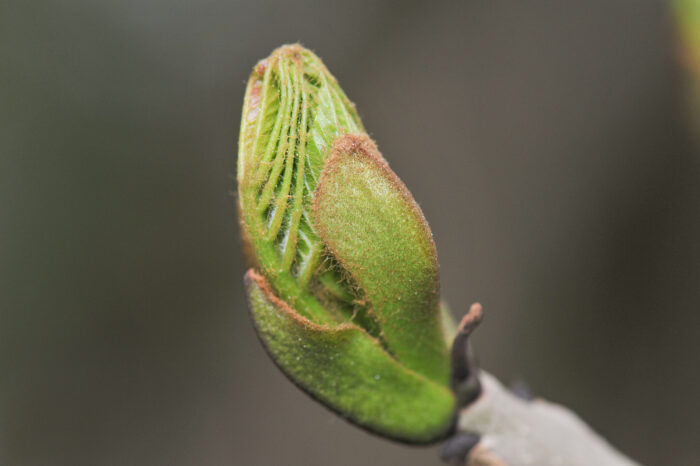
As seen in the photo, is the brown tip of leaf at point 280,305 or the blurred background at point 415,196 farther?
the blurred background at point 415,196

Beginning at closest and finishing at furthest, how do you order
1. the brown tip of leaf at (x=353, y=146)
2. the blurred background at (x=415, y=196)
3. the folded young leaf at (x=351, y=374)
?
the brown tip of leaf at (x=353, y=146)
the folded young leaf at (x=351, y=374)
the blurred background at (x=415, y=196)

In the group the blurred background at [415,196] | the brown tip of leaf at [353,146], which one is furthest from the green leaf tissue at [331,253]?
the blurred background at [415,196]

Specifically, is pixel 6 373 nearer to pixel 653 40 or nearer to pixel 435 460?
pixel 435 460

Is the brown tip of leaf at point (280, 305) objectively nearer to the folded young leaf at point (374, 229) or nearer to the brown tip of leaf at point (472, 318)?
the folded young leaf at point (374, 229)

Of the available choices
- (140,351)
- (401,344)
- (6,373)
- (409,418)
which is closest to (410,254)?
(401,344)

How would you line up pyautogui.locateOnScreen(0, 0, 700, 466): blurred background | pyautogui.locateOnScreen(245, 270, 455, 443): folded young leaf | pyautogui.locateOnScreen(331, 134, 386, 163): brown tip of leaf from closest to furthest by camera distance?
pyautogui.locateOnScreen(331, 134, 386, 163): brown tip of leaf, pyautogui.locateOnScreen(245, 270, 455, 443): folded young leaf, pyautogui.locateOnScreen(0, 0, 700, 466): blurred background

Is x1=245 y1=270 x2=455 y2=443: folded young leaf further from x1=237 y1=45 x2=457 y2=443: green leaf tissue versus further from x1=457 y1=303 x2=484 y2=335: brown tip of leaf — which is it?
x1=457 y1=303 x2=484 y2=335: brown tip of leaf

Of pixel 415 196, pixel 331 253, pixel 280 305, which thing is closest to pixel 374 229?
pixel 331 253

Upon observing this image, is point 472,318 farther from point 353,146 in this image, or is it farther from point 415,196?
point 415,196

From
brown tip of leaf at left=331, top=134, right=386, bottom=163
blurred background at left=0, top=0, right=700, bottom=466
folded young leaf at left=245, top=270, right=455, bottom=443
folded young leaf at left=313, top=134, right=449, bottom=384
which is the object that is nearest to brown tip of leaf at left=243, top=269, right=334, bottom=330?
folded young leaf at left=245, top=270, right=455, bottom=443
